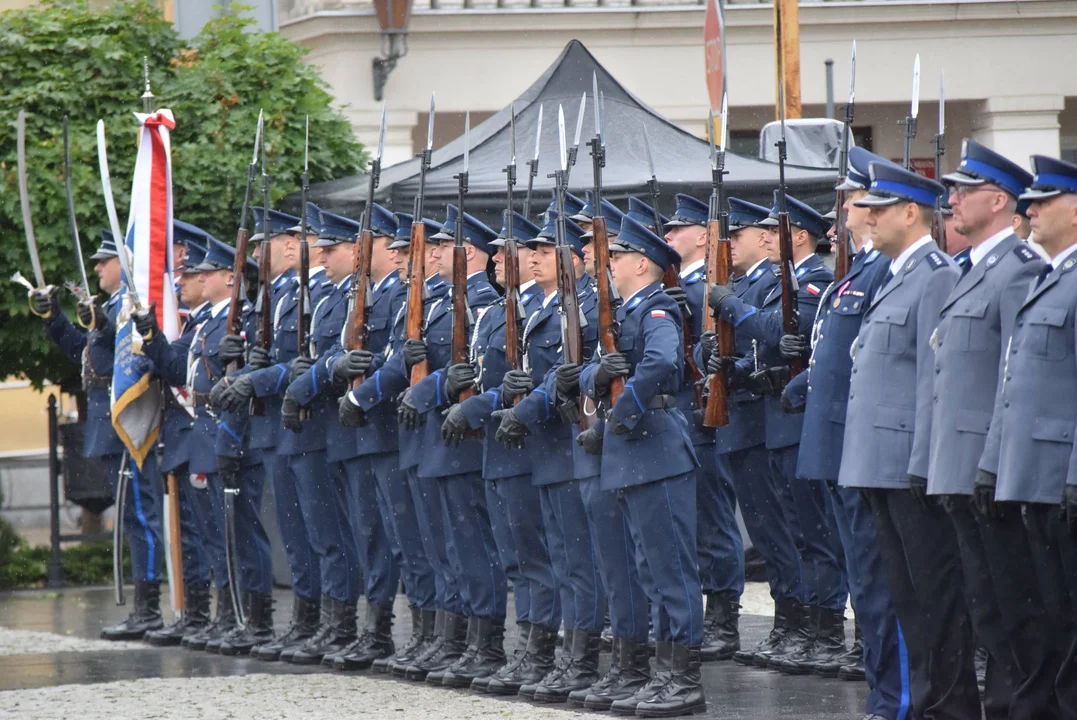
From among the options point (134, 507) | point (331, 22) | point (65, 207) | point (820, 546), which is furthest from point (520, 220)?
point (331, 22)

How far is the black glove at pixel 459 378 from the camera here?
8.20 m

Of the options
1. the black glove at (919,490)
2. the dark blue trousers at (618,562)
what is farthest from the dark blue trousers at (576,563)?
the black glove at (919,490)

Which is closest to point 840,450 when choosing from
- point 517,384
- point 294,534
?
point 517,384

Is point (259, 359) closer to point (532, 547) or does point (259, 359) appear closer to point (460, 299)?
point (460, 299)

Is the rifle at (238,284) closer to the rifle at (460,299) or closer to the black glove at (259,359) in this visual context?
the black glove at (259,359)

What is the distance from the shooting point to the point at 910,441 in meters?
6.16

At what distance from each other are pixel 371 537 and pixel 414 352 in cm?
109

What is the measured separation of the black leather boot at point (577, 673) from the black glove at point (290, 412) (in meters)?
1.95

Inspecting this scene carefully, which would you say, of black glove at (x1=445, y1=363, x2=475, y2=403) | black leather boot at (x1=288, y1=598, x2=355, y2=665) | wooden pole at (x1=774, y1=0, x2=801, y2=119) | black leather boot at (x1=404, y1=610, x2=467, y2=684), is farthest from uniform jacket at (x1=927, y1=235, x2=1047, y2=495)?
wooden pole at (x1=774, y1=0, x2=801, y2=119)

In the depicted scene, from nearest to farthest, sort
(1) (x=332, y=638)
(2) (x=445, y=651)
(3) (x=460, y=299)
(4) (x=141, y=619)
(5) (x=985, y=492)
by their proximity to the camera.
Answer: (5) (x=985, y=492), (3) (x=460, y=299), (2) (x=445, y=651), (1) (x=332, y=638), (4) (x=141, y=619)

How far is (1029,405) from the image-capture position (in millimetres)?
5562

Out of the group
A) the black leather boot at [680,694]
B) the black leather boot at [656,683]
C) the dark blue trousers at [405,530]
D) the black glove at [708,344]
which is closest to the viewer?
the black leather boot at [680,694]

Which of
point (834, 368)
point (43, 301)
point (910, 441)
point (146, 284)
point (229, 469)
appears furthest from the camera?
point (43, 301)

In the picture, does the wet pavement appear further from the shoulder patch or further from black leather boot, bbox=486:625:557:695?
the shoulder patch
